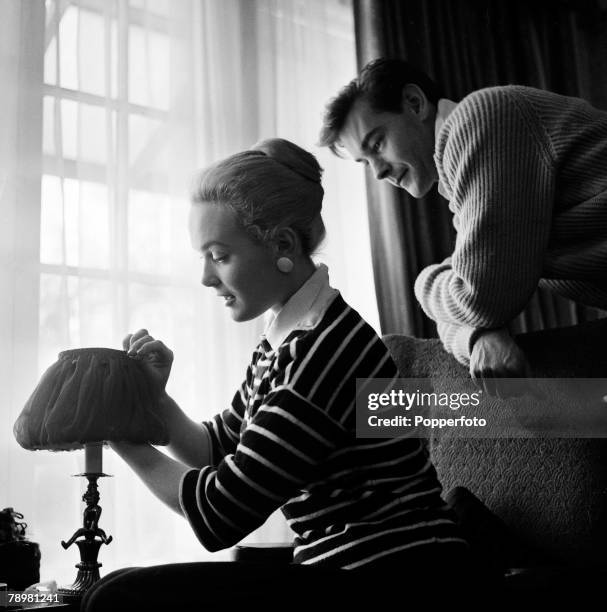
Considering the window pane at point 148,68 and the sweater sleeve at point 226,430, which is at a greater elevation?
the window pane at point 148,68

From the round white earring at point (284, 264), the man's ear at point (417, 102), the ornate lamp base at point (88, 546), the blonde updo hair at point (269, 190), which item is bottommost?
the ornate lamp base at point (88, 546)

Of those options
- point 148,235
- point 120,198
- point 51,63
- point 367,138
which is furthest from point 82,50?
point 367,138

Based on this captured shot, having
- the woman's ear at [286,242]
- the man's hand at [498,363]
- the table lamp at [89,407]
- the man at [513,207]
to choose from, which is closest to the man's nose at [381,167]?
the man at [513,207]

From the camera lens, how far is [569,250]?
136 cm

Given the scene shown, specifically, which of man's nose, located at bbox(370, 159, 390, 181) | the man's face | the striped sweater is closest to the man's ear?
the man's face

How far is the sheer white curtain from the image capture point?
1957 millimetres

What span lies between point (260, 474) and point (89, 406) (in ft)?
0.83

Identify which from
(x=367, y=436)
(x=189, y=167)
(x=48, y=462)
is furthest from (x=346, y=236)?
(x=367, y=436)

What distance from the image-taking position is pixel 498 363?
1349 mm

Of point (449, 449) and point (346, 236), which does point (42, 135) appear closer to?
point (346, 236)

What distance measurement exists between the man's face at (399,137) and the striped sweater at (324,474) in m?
0.79

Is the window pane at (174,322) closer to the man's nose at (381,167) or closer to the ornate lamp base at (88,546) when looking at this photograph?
the man's nose at (381,167)

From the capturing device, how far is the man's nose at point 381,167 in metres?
1.80

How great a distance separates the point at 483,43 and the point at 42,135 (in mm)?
1938
